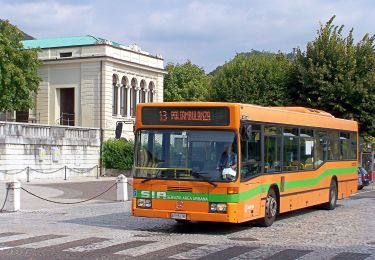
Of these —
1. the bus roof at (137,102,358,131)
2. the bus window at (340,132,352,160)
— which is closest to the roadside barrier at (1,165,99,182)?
the bus window at (340,132,352,160)

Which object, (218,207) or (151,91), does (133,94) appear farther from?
(218,207)

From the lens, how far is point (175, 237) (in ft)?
43.2

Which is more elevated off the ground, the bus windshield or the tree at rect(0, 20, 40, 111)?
the tree at rect(0, 20, 40, 111)

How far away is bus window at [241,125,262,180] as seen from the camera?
1353cm

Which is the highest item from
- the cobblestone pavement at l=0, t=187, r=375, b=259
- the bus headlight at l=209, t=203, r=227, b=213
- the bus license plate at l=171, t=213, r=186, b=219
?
the bus headlight at l=209, t=203, r=227, b=213

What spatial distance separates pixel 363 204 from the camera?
2325 centimetres

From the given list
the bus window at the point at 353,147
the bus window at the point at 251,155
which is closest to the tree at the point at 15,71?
the bus window at the point at 353,147

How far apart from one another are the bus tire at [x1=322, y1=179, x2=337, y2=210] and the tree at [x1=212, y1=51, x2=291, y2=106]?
16.1m

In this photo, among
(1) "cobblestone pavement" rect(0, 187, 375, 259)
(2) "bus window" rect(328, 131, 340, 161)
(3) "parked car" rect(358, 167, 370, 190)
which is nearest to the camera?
(1) "cobblestone pavement" rect(0, 187, 375, 259)

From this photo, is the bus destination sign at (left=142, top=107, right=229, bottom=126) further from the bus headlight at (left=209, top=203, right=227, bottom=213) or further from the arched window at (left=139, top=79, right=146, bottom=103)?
the arched window at (left=139, top=79, right=146, bottom=103)

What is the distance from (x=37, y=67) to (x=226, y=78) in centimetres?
2028

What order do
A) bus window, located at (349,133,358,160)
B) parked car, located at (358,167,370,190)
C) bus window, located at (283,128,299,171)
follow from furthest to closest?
parked car, located at (358,167,370,190), bus window, located at (349,133,358,160), bus window, located at (283,128,299,171)

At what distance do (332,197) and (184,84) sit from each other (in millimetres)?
55292

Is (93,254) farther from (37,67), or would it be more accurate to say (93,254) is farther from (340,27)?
(37,67)
